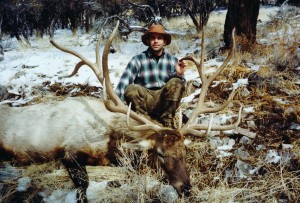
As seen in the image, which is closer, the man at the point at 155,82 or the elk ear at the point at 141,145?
the elk ear at the point at 141,145

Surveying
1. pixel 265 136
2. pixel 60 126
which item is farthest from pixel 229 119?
pixel 60 126

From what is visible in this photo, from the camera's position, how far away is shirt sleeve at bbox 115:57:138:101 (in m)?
4.06

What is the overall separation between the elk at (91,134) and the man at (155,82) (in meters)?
0.38

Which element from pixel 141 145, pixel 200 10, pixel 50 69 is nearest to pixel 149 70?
pixel 141 145

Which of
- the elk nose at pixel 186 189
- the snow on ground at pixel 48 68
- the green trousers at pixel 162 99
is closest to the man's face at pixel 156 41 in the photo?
the green trousers at pixel 162 99

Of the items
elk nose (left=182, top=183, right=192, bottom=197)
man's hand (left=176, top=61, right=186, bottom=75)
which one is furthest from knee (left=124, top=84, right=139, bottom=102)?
elk nose (left=182, top=183, right=192, bottom=197)

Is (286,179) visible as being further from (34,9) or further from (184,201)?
(34,9)

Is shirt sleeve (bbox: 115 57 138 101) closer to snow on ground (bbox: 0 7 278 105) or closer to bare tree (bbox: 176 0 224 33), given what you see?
snow on ground (bbox: 0 7 278 105)

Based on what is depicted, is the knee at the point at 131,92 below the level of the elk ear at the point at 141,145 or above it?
above

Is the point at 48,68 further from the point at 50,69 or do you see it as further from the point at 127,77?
the point at 127,77

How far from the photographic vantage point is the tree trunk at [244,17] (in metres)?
5.96

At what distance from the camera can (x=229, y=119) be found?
4.07 metres

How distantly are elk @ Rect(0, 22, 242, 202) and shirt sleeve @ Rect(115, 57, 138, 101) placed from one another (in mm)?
438

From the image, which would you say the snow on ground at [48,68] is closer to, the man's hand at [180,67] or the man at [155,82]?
the man at [155,82]
